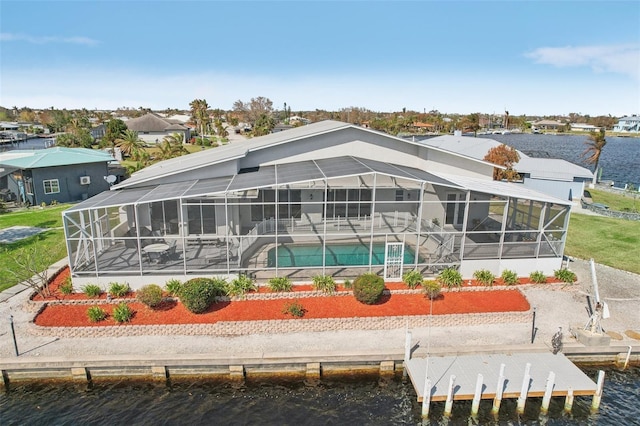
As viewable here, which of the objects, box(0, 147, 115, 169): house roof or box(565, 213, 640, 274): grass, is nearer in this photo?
box(565, 213, 640, 274): grass

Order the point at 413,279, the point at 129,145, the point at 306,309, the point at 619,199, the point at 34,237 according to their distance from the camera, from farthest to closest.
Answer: the point at 129,145, the point at 619,199, the point at 34,237, the point at 413,279, the point at 306,309

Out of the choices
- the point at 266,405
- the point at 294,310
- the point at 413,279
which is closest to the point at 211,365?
the point at 266,405

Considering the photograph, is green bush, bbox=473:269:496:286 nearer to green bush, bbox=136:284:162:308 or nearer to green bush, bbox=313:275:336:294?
green bush, bbox=313:275:336:294

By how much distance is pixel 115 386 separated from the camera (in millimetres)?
14008

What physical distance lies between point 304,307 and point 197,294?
15.0ft

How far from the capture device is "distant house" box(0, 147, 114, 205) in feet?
113

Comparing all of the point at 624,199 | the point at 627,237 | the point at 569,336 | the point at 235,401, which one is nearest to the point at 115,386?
the point at 235,401

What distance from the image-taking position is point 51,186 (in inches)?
1398

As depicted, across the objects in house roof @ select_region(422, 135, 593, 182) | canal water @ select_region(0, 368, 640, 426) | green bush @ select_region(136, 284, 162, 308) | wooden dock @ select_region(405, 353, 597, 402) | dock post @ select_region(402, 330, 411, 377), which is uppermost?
house roof @ select_region(422, 135, 593, 182)

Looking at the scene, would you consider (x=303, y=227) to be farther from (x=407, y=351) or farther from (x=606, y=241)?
(x=606, y=241)

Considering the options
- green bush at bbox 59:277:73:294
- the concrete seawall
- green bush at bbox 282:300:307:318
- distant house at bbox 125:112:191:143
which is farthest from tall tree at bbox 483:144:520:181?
distant house at bbox 125:112:191:143

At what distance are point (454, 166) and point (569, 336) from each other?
1265 cm

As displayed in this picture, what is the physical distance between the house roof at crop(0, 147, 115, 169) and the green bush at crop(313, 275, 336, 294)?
94.8ft

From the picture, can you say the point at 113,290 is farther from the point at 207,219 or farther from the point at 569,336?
the point at 569,336
